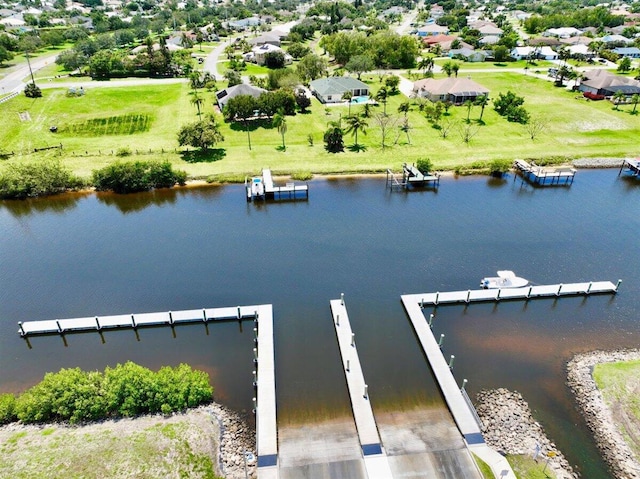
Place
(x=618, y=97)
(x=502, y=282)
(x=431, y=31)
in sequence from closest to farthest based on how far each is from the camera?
1. (x=502, y=282)
2. (x=618, y=97)
3. (x=431, y=31)

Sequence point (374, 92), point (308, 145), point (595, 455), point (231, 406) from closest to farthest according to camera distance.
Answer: point (595, 455), point (231, 406), point (308, 145), point (374, 92)

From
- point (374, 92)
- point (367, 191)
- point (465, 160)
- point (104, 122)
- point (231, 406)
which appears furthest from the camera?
point (374, 92)

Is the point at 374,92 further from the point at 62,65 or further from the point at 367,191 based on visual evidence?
the point at 62,65

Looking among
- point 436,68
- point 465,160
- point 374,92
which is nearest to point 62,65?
point 374,92

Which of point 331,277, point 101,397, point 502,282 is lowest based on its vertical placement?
point 331,277

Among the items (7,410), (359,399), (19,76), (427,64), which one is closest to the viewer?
(7,410)

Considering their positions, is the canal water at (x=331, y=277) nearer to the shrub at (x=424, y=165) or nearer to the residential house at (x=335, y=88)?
the shrub at (x=424, y=165)

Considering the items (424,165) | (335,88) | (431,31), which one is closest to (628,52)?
(431,31)

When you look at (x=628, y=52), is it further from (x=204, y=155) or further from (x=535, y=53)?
(x=204, y=155)

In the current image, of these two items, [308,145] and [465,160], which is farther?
[308,145]
